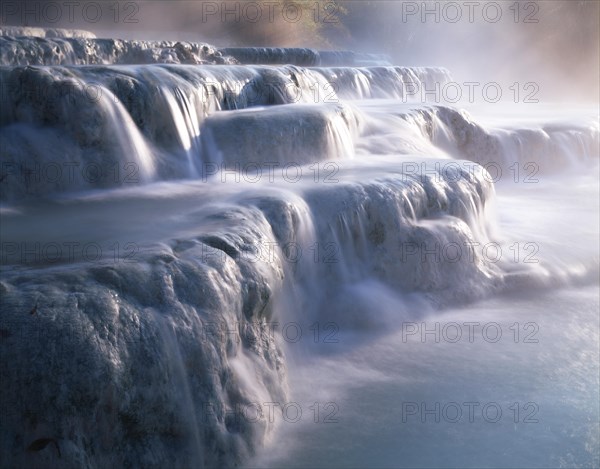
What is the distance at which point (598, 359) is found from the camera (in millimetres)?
4625

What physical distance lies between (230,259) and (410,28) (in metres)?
26.4

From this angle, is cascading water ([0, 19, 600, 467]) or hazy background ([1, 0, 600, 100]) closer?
cascading water ([0, 19, 600, 467])

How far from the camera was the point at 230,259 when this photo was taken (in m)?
3.88

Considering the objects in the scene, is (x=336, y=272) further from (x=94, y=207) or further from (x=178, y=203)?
(x=94, y=207)

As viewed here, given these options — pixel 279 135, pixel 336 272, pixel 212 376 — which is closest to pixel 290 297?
pixel 336 272

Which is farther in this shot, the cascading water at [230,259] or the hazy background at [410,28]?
the hazy background at [410,28]

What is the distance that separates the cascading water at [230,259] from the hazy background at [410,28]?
33.2 ft

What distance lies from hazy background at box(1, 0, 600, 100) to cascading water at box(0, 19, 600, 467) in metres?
10.1

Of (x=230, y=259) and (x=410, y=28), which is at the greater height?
(x=410, y=28)

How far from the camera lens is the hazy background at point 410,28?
18984mm

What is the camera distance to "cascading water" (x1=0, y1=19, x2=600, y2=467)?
2.99 m

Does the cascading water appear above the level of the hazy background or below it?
below

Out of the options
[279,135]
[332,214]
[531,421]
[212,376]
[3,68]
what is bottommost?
[531,421]

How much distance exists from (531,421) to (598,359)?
996mm
